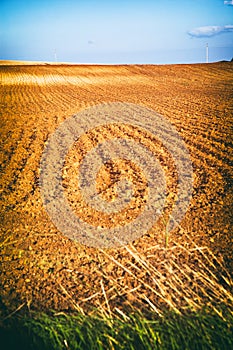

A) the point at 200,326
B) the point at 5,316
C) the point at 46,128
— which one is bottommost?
the point at 5,316

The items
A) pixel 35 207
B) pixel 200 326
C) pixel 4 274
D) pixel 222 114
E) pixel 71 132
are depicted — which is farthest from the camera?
pixel 222 114

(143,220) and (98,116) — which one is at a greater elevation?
(98,116)

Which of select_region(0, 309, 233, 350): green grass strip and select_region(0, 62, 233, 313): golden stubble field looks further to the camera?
select_region(0, 62, 233, 313): golden stubble field

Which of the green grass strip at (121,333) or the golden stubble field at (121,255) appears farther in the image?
the golden stubble field at (121,255)

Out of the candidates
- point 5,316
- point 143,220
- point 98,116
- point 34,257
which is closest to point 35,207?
point 34,257

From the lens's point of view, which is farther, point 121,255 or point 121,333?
point 121,255

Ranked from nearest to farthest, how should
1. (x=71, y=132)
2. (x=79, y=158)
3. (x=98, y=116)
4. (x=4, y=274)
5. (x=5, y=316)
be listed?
(x=5, y=316)
(x=4, y=274)
(x=79, y=158)
(x=71, y=132)
(x=98, y=116)

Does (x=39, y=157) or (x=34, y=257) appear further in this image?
(x=39, y=157)

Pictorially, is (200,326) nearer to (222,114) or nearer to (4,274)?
(4,274)

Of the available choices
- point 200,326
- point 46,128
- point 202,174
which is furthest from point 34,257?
point 46,128

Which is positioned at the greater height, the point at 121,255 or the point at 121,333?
the point at 121,333
